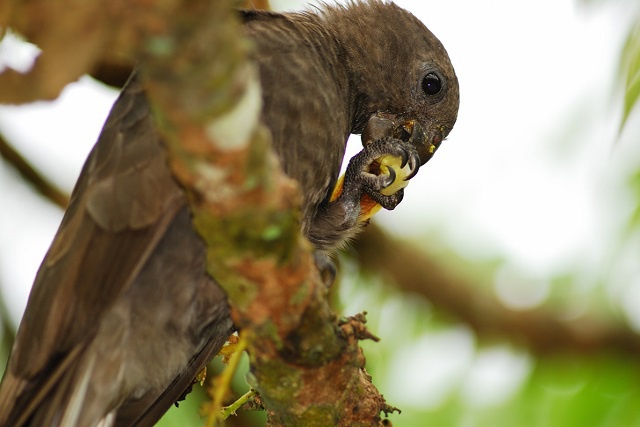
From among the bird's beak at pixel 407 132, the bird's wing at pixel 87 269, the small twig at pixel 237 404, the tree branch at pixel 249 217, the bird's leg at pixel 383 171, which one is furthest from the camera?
the bird's beak at pixel 407 132

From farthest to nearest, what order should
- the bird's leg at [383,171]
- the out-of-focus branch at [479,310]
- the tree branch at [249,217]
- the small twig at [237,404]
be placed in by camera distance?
the out-of-focus branch at [479,310], the bird's leg at [383,171], the small twig at [237,404], the tree branch at [249,217]

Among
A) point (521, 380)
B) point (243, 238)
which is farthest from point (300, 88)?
point (521, 380)

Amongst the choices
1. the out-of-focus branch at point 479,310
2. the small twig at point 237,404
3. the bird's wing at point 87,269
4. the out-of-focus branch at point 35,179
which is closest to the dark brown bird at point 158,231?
the bird's wing at point 87,269

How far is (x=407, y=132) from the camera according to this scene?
4156mm

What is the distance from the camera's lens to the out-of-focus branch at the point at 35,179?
4117 millimetres

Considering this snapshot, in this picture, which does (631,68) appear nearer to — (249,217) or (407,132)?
(407,132)

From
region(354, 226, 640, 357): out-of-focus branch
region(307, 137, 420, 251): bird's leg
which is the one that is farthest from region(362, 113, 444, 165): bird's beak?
region(354, 226, 640, 357): out-of-focus branch

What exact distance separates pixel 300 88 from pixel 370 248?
4.31ft

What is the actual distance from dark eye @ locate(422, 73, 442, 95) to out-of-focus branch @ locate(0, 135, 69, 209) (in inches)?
71.5

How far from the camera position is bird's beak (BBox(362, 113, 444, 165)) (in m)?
4.08

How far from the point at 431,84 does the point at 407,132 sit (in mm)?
258

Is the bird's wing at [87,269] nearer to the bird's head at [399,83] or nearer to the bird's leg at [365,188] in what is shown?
the bird's leg at [365,188]

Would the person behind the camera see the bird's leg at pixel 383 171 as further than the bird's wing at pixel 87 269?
Yes

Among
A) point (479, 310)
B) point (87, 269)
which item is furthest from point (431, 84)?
point (87, 269)
